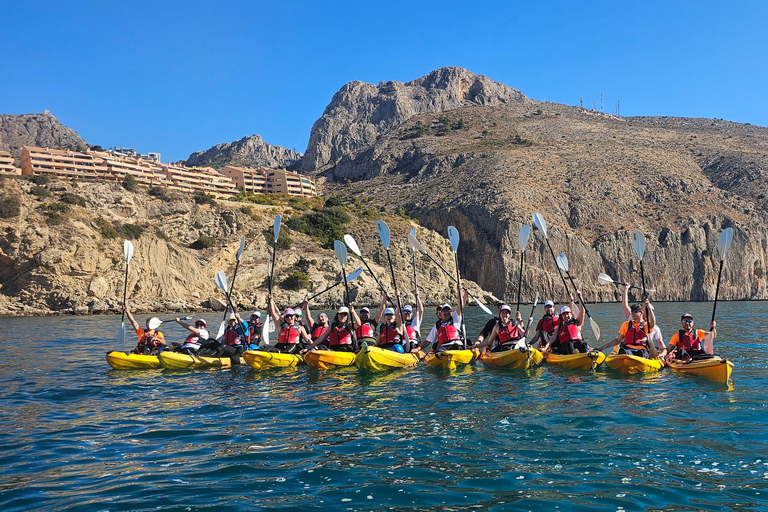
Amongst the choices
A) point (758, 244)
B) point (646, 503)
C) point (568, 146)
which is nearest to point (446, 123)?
point (568, 146)

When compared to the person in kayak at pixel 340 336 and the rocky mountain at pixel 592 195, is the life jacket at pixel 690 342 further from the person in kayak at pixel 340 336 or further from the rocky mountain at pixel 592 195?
the rocky mountain at pixel 592 195

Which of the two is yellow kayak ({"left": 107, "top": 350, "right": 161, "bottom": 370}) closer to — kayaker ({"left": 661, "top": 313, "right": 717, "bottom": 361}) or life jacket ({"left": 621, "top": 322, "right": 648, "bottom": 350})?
life jacket ({"left": 621, "top": 322, "right": 648, "bottom": 350})

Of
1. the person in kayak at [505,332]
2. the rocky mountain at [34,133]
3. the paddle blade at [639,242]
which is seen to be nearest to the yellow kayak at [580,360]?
the person in kayak at [505,332]

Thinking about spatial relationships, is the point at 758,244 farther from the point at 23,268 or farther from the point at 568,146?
the point at 23,268

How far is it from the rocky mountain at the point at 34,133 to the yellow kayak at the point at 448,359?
12571 centimetres

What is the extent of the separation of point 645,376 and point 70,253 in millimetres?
36251

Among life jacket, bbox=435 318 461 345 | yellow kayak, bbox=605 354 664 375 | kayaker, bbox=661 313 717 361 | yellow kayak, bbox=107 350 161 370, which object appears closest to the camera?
yellow kayak, bbox=605 354 664 375

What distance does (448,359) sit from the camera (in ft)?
42.8

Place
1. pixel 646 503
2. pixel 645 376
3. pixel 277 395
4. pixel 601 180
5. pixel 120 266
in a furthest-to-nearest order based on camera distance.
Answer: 1. pixel 601 180
2. pixel 120 266
3. pixel 645 376
4. pixel 277 395
5. pixel 646 503

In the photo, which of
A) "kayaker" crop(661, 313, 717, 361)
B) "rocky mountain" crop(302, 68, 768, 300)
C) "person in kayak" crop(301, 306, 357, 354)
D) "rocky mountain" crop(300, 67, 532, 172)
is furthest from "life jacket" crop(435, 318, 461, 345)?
"rocky mountain" crop(300, 67, 532, 172)

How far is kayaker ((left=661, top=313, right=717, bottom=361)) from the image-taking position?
1167 cm

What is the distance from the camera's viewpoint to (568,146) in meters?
75.6

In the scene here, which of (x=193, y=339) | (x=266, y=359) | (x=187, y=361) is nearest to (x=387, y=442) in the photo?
(x=266, y=359)

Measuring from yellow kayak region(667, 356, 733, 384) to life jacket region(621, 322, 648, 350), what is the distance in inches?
36.7
